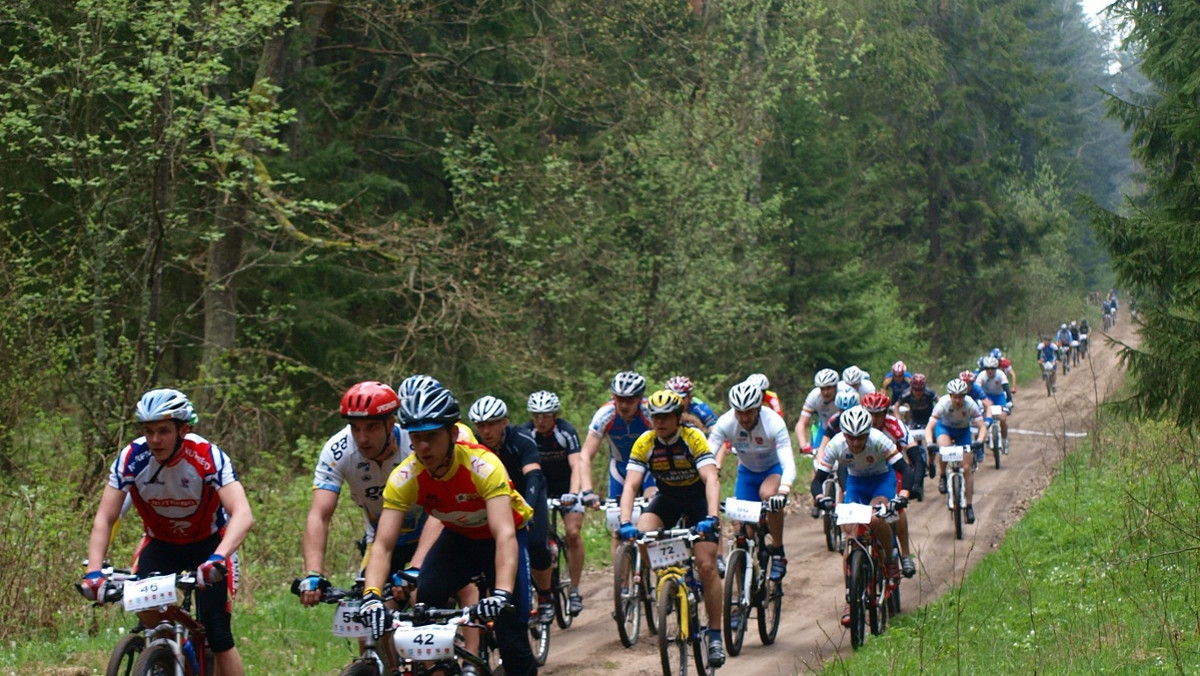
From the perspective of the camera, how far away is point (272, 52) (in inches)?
755

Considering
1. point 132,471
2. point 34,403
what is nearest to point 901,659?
point 132,471

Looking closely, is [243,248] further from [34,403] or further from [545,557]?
[545,557]

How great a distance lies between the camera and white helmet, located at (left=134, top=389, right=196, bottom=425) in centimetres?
677

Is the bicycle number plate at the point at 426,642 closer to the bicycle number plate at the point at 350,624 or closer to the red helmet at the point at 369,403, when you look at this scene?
the bicycle number plate at the point at 350,624

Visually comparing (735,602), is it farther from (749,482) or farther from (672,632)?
(749,482)

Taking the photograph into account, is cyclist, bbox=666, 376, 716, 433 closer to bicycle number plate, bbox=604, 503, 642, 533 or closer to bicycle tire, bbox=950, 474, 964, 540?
bicycle number plate, bbox=604, 503, 642, 533

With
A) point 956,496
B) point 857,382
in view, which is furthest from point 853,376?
point 956,496

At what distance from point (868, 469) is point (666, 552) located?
3.28m

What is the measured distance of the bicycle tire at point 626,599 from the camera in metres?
10.5

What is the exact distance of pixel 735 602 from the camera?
34.9ft

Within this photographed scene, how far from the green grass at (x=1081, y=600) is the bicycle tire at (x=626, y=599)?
1.89 meters

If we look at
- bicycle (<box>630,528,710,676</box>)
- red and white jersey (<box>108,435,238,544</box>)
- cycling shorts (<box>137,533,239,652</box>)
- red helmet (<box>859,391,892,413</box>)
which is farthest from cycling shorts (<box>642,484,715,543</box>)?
red and white jersey (<box>108,435,238,544</box>)

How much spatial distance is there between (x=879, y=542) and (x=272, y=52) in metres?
12.4

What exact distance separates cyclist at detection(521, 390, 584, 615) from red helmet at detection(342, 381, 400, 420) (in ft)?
14.6
